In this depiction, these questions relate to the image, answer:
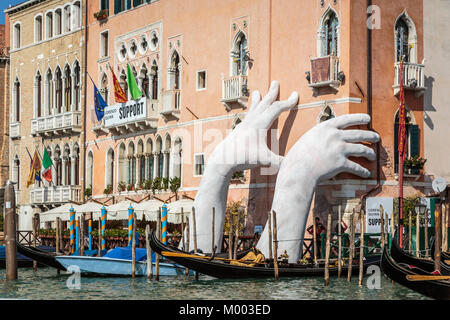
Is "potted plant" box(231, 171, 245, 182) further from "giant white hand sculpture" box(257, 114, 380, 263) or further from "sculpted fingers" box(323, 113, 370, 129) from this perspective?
"sculpted fingers" box(323, 113, 370, 129)

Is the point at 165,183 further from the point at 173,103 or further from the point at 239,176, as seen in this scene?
the point at 239,176

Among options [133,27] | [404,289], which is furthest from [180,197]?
[404,289]

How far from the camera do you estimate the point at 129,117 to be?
31422mm

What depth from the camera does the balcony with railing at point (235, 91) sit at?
87.6 ft

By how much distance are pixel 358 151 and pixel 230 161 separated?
3.23m

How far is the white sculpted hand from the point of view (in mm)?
24953

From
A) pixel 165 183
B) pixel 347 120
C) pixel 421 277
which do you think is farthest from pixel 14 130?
pixel 421 277

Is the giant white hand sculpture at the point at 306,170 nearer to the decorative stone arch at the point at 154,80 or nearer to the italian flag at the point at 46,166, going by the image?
the decorative stone arch at the point at 154,80

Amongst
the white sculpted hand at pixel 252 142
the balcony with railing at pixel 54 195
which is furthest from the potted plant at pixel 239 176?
the balcony with railing at pixel 54 195

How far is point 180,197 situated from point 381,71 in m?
7.45

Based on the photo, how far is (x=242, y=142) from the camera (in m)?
25.0

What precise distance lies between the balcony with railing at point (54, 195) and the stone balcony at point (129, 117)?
7.56 feet

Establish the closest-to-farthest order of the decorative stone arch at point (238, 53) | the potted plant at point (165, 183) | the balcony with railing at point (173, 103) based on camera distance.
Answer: the decorative stone arch at point (238, 53)
the balcony with railing at point (173, 103)
the potted plant at point (165, 183)
